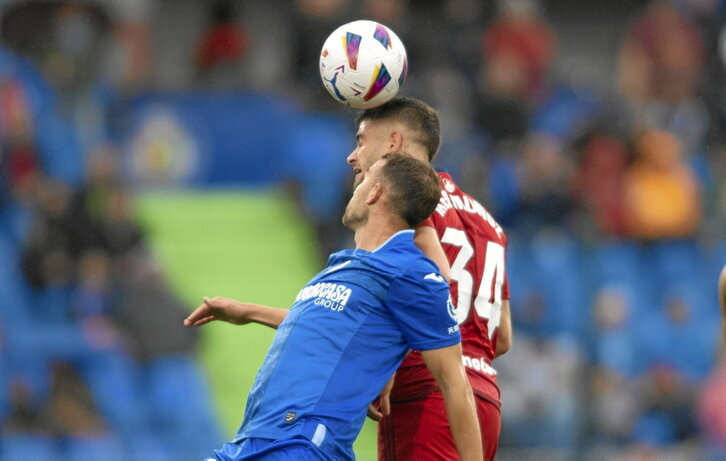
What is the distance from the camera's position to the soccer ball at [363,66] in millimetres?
5508

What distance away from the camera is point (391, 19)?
1291 centimetres

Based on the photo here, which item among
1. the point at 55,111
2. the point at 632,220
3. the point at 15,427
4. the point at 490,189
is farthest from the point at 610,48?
the point at 15,427

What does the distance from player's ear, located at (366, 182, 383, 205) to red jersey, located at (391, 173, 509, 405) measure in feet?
1.52

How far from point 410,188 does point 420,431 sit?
102cm

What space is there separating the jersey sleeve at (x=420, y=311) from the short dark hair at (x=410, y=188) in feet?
1.02

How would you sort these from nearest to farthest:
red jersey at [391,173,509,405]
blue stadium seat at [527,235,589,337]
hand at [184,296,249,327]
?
hand at [184,296,249,327], red jersey at [391,173,509,405], blue stadium seat at [527,235,589,337]

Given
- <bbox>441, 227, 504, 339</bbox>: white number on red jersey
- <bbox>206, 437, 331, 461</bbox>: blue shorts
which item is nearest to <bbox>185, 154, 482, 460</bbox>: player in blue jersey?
<bbox>206, 437, 331, 461</bbox>: blue shorts

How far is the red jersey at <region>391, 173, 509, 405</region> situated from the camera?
17.1ft

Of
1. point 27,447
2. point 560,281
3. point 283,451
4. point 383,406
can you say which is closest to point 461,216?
point 383,406

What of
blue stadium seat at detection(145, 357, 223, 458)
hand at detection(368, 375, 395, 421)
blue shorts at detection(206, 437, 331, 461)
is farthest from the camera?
blue stadium seat at detection(145, 357, 223, 458)

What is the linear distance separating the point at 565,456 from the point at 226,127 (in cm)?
490

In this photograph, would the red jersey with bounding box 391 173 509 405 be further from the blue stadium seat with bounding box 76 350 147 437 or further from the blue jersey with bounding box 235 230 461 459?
the blue stadium seat with bounding box 76 350 147 437

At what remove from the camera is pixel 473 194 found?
445 inches

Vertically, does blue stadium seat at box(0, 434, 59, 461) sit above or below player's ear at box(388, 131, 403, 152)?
below
